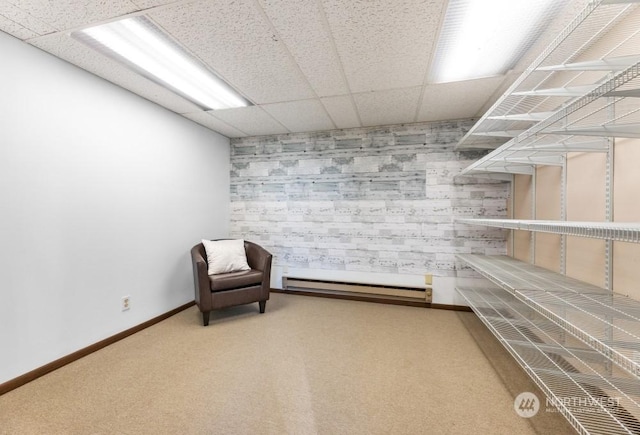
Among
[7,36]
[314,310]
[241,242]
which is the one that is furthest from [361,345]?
[7,36]

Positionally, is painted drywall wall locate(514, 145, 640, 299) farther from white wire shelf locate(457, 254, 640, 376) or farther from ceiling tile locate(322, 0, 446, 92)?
ceiling tile locate(322, 0, 446, 92)

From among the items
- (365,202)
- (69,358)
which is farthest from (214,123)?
(69,358)

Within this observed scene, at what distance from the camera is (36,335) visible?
1.80m

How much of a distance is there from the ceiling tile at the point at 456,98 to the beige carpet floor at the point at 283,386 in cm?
225

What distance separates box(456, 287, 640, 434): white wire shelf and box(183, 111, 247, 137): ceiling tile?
3.44m

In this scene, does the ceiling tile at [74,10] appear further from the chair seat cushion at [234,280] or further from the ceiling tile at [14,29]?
the chair seat cushion at [234,280]

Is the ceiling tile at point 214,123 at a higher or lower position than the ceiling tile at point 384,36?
higher

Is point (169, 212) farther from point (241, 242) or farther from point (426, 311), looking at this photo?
point (426, 311)

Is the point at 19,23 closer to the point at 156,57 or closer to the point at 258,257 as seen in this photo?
the point at 156,57

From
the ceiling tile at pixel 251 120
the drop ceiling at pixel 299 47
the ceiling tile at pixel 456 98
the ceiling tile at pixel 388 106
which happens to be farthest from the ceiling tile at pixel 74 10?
the ceiling tile at pixel 456 98

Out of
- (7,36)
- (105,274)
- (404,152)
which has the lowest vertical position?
(105,274)

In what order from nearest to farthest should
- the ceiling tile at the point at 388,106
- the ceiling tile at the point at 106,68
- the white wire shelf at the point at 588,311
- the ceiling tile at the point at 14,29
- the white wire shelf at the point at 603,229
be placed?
the white wire shelf at the point at 603,229 < the white wire shelf at the point at 588,311 < the ceiling tile at the point at 14,29 < the ceiling tile at the point at 106,68 < the ceiling tile at the point at 388,106

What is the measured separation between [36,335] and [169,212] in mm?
1453

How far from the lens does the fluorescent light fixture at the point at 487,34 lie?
4.58 ft
